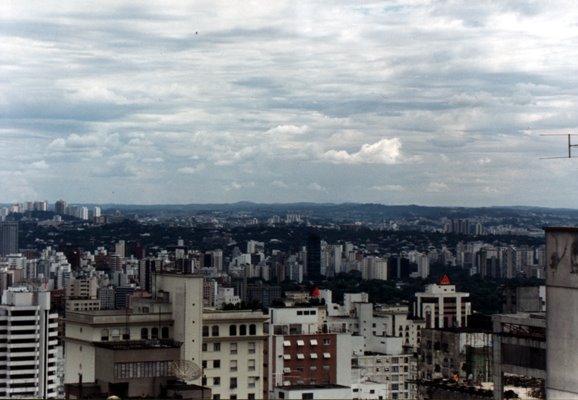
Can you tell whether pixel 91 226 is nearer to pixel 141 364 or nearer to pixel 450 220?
pixel 450 220

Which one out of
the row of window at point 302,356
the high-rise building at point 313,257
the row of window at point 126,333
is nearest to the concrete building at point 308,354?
the row of window at point 302,356

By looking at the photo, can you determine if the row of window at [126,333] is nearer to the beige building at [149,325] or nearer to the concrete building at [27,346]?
the beige building at [149,325]

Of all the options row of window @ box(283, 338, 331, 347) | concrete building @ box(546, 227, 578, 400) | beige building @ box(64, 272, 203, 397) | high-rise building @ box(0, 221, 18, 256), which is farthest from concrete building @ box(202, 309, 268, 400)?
high-rise building @ box(0, 221, 18, 256)

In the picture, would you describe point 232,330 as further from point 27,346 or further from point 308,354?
point 27,346

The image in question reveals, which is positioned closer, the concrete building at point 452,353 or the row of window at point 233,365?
the row of window at point 233,365

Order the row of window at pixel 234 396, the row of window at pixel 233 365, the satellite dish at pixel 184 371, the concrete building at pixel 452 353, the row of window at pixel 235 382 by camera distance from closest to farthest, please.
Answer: the satellite dish at pixel 184 371 → the row of window at pixel 234 396 → the row of window at pixel 233 365 → the row of window at pixel 235 382 → the concrete building at pixel 452 353

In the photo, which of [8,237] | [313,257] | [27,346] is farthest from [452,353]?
[8,237]

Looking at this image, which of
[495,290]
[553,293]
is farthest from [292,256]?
[553,293]
